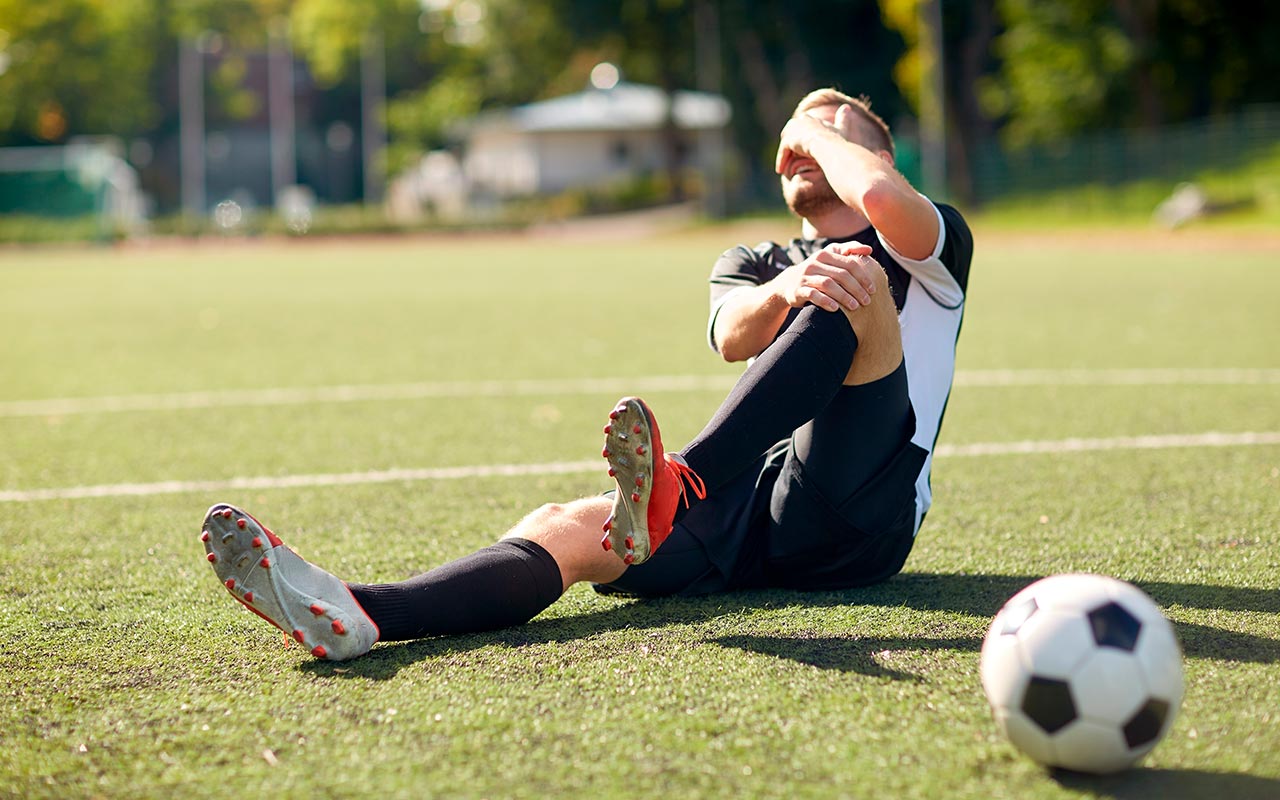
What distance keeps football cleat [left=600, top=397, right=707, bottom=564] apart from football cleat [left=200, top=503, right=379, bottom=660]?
594 millimetres

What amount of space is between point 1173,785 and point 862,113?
6.54ft

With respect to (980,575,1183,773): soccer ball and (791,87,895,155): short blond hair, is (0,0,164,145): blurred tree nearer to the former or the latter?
(791,87,895,155): short blond hair

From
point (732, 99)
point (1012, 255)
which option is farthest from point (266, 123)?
point (1012, 255)

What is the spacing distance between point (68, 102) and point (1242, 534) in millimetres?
63070

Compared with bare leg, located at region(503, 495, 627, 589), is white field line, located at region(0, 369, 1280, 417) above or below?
below

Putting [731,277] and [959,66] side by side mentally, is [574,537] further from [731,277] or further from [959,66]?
[959,66]

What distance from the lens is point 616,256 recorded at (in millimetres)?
27328

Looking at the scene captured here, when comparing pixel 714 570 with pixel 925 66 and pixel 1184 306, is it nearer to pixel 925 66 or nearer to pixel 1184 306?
pixel 1184 306

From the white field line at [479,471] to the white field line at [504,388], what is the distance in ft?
5.79

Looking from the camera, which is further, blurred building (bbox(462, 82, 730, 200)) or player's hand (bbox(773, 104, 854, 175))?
blurred building (bbox(462, 82, 730, 200))

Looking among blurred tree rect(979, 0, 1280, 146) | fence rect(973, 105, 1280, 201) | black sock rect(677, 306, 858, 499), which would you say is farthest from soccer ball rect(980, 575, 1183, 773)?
blurred tree rect(979, 0, 1280, 146)

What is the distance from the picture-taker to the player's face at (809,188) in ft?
11.7

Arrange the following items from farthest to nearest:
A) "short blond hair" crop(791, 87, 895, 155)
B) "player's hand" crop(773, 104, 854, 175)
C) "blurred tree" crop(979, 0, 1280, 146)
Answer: "blurred tree" crop(979, 0, 1280, 146) → "short blond hair" crop(791, 87, 895, 155) → "player's hand" crop(773, 104, 854, 175)

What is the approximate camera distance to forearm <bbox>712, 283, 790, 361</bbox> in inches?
128
